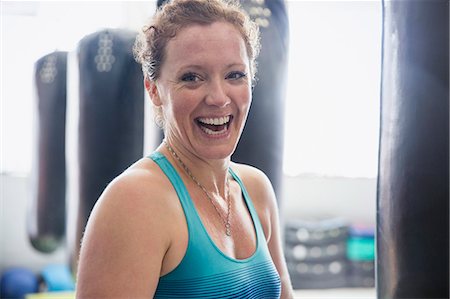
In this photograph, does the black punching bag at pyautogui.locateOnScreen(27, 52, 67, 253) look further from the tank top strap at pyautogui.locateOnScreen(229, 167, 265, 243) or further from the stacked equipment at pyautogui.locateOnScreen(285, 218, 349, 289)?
the stacked equipment at pyautogui.locateOnScreen(285, 218, 349, 289)

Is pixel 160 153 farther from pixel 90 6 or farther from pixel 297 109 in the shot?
pixel 297 109

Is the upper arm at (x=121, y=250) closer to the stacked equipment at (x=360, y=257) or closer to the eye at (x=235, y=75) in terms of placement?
the eye at (x=235, y=75)

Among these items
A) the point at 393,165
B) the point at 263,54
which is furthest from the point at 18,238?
the point at 393,165

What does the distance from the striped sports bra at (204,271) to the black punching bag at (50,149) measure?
4.27 feet

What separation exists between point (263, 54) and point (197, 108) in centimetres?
57

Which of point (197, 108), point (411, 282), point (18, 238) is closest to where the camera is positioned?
point (197, 108)

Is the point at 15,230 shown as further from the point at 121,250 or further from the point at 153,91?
the point at 121,250

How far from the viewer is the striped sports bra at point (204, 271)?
0.96 m

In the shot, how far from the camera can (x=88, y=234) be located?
911 millimetres

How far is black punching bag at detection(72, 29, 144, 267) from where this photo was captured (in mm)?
1775

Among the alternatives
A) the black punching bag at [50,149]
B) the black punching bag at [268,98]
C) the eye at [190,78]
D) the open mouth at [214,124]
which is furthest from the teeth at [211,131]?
Answer: the black punching bag at [50,149]

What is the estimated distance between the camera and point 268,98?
159cm

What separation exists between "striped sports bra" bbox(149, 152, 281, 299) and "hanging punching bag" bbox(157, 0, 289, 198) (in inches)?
19.1

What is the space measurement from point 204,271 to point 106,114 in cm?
94
